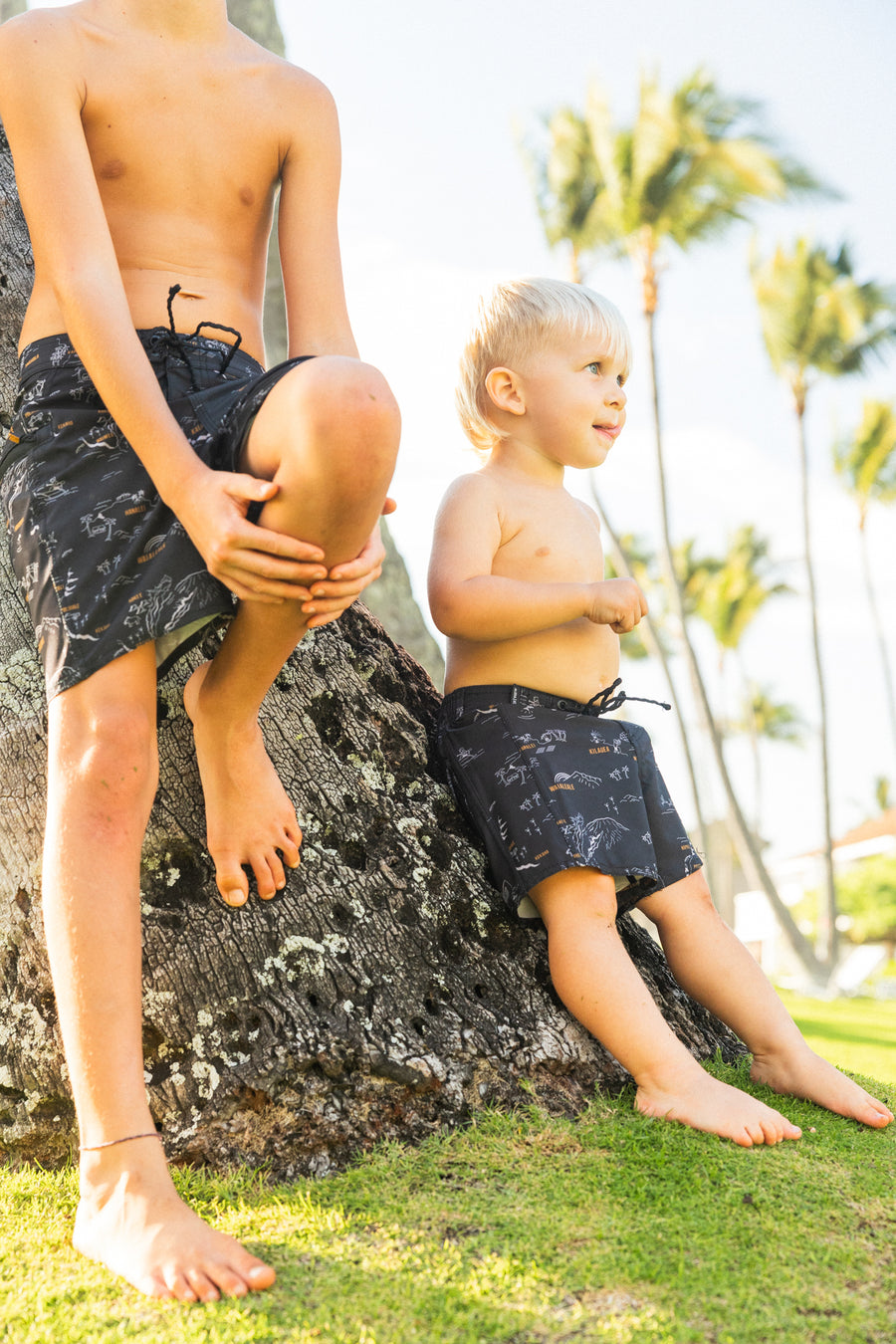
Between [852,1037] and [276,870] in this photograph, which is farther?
[852,1037]

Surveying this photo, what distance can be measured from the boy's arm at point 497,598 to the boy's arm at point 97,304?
0.74 metres

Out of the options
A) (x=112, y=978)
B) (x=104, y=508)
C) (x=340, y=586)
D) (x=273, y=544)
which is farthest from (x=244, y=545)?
(x=112, y=978)

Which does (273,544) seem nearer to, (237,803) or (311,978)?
(237,803)

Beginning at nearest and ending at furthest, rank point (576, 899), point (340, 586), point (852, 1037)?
point (340, 586)
point (576, 899)
point (852, 1037)

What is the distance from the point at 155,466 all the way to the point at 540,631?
1.02 metres

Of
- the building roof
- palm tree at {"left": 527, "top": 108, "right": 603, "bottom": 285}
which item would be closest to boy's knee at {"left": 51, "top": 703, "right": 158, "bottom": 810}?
palm tree at {"left": 527, "top": 108, "right": 603, "bottom": 285}

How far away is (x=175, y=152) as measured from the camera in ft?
6.68

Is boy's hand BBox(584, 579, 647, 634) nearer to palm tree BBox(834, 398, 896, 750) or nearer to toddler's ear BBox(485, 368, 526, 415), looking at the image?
toddler's ear BBox(485, 368, 526, 415)

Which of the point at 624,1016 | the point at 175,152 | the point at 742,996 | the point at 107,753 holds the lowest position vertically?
the point at 742,996

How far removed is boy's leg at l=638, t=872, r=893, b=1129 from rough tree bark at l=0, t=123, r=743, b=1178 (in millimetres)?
93

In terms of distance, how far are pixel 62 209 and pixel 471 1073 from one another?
173cm

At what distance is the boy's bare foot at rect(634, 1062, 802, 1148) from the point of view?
1856mm

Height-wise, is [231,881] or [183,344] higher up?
[183,344]

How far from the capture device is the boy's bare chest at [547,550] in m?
2.44
